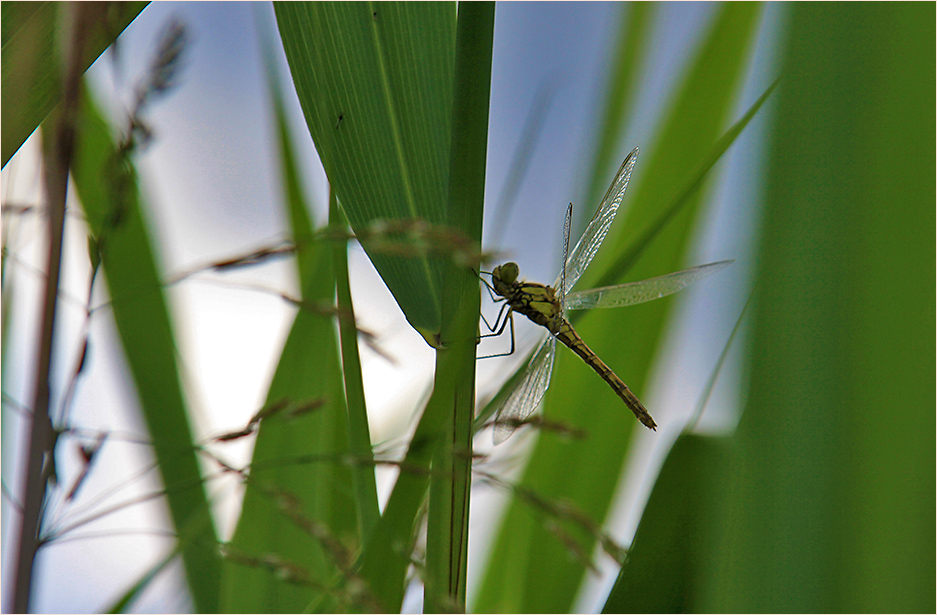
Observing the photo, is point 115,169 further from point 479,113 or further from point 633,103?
point 633,103

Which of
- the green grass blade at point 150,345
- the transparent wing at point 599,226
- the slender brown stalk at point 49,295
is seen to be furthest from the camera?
the green grass blade at point 150,345

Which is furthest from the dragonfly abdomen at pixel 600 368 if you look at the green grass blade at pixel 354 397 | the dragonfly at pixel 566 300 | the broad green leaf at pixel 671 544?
the green grass blade at pixel 354 397

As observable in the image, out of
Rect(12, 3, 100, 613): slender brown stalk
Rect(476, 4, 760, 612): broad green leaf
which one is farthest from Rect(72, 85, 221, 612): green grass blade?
Rect(12, 3, 100, 613): slender brown stalk

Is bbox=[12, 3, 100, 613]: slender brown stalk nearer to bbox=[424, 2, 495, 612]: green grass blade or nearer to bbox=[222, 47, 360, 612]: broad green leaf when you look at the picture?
bbox=[424, 2, 495, 612]: green grass blade

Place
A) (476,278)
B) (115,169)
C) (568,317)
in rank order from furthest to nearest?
(568,317), (476,278), (115,169)

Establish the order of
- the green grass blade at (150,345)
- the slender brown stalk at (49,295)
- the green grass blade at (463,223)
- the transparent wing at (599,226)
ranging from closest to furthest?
the slender brown stalk at (49,295) < the green grass blade at (463,223) < the transparent wing at (599,226) < the green grass blade at (150,345)

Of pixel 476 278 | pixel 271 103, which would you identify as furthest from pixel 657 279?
pixel 271 103

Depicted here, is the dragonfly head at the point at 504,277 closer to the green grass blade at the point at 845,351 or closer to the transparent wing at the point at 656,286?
the transparent wing at the point at 656,286
